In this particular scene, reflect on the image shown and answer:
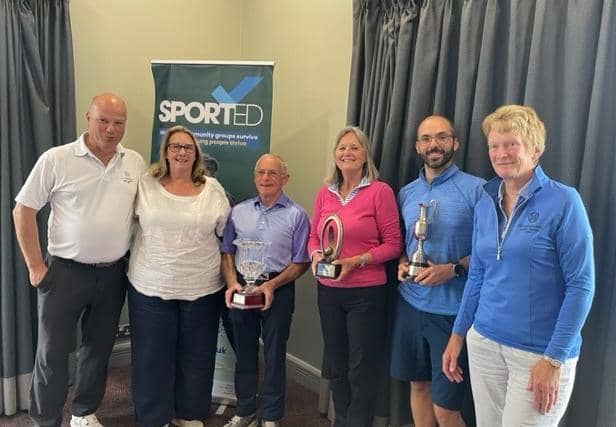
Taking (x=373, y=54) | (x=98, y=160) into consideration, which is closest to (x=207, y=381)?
(x=98, y=160)

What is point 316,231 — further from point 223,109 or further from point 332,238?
point 223,109

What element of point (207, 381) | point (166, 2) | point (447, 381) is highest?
point (166, 2)

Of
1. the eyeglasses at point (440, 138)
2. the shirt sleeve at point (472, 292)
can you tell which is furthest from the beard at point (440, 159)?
the shirt sleeve at point (472, 292)

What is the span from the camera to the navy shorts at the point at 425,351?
6.68ft

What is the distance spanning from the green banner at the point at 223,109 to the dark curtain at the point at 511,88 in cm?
60

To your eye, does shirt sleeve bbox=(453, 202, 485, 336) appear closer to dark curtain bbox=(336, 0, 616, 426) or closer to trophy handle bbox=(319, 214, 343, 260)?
dark curtain bbox=(336, 0, 616, 426)

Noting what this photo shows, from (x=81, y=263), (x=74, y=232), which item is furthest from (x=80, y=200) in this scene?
(x=81, y=263)

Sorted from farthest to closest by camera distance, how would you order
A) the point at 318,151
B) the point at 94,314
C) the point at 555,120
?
the point at 318,151, the point at 94,314, the point at 555,120

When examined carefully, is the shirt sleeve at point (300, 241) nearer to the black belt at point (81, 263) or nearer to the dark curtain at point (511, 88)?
the dark curtain at point (511, 88)

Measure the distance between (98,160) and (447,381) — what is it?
6.09 feet

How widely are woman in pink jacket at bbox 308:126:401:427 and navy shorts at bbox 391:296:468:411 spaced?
14cm

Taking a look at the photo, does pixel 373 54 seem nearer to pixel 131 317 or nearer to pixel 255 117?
pixel 255 117

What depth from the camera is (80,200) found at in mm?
2328

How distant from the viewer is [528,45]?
2.08 meters
